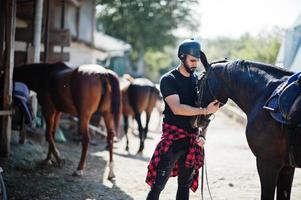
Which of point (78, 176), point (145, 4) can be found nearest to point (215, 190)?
point (78, 176)

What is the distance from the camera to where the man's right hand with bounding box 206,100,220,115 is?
353 centimetres

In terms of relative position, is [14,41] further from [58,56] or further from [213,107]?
[213,107]

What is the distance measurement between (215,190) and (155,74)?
42118 mm

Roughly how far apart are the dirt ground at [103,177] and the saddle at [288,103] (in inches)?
83.5

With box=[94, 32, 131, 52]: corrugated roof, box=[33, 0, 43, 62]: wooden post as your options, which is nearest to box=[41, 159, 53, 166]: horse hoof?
box=[33, 0, 43, 62]: wooden post

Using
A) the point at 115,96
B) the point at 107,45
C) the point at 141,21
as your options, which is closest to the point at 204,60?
the point at 115,96

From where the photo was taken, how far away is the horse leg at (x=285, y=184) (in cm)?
363

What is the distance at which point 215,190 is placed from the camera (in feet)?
18.2

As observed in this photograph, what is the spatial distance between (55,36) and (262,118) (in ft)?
19.6

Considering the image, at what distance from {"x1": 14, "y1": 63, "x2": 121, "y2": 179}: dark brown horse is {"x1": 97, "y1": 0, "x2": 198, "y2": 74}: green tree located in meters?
29.8

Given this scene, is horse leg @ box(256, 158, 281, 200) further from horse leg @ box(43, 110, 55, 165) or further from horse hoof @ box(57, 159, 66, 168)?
horse leg @ box(43, 110, 55, 165)

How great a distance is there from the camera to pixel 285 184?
3641 mm

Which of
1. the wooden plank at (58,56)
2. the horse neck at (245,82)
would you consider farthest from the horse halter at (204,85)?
the wooden plank at (58,56)

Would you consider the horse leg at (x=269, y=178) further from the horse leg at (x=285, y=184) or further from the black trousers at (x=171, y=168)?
the black trousers at (x=171, y=168)
